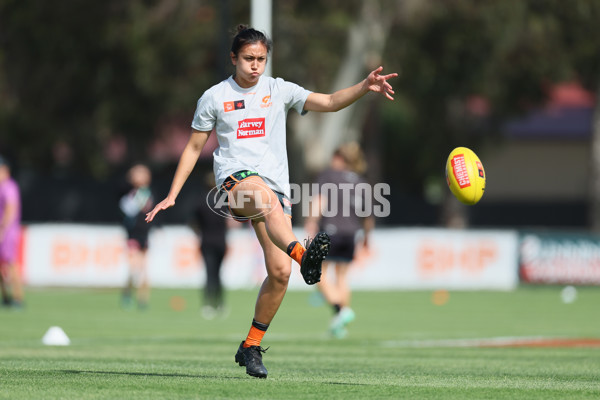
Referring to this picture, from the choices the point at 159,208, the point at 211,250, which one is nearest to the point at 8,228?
the point at 211,250

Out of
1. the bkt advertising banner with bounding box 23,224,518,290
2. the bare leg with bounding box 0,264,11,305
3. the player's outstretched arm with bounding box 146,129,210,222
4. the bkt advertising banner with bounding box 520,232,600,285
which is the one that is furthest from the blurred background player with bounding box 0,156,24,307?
the bkt advertising banner with bounding box 520,232,600,285

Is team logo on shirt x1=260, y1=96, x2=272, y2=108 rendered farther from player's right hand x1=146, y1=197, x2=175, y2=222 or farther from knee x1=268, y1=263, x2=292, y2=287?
knee x1=268, y1=263, x2=292, y2=287

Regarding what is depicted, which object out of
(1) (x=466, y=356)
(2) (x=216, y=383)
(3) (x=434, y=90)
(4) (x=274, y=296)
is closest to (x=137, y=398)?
(2) (x=216, y=383)

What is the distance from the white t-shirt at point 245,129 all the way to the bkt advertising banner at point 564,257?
18501mm

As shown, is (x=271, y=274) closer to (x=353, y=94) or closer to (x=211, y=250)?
(x=353, y=94)

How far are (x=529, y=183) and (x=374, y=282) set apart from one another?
126 feet

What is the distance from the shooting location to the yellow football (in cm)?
913

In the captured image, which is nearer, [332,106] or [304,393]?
[304,393]

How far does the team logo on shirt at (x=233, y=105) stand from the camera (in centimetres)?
832

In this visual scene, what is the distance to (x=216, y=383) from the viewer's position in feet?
26.1

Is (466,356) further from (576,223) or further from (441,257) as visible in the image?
(576,223)

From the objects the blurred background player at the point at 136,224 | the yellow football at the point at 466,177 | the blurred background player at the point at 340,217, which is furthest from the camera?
the blurred background player at the point at 136,224

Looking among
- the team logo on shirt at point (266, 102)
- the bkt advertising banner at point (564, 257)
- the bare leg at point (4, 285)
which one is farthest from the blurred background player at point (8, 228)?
the bkt advertising banner at point (564, 257)

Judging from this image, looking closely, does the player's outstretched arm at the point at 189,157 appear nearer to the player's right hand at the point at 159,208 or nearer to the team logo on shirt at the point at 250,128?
the player's right hand at the point at 159,208
